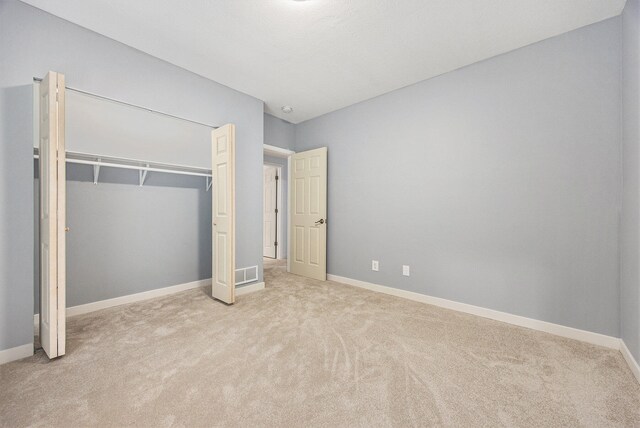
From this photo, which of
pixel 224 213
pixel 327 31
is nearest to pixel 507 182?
pixel 327 31

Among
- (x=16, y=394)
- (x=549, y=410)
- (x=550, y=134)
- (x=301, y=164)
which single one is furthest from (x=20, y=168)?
(x=550, y=134)

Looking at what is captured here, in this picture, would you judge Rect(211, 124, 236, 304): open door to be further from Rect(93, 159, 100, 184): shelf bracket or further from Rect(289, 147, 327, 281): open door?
Rect(289, 147, 327, 281): open door

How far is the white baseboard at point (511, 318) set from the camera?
85.4 inches

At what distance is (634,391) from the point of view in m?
1.60

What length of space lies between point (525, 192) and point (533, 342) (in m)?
1.35

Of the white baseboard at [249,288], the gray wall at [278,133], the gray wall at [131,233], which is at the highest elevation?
the gray wall at [278,133]

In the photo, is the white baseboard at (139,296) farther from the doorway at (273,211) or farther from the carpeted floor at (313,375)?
the doorway at (273,211)

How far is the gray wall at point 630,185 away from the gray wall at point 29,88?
390 centimetres

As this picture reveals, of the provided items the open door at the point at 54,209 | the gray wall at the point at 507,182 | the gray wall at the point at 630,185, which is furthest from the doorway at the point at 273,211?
the gray wall at the point at 630,185

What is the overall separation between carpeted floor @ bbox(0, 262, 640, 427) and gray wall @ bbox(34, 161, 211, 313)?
16.7 inches

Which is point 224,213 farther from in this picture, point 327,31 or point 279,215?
point 279,215

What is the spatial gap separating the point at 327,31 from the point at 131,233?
10.00 feet

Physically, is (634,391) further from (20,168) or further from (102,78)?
(102,78)

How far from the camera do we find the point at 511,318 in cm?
257
